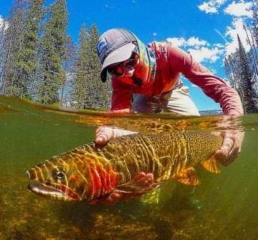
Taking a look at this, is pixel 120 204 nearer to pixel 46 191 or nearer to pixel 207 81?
pixel 207 81

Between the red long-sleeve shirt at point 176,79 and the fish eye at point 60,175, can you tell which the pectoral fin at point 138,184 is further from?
the red long-sleeve shirt at point 176,79

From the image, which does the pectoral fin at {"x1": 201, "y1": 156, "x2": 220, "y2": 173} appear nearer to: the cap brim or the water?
the water

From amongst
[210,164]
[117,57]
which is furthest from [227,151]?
[117,57]

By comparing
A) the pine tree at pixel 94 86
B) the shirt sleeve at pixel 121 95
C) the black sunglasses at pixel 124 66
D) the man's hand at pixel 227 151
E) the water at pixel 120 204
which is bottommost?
the water at pixel 120 204

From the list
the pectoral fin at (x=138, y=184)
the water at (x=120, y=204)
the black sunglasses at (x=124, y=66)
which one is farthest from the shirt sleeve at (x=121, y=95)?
the pectoral fin at (x=138, y=184)

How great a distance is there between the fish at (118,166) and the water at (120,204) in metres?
0.78

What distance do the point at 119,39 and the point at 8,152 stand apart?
5.03 m

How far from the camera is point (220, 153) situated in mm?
5809

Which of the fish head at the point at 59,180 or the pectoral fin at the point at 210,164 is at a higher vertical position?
the pectoral fin at the point at 210,164

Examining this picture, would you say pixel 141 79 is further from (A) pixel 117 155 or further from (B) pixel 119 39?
(A) pixel 117 155

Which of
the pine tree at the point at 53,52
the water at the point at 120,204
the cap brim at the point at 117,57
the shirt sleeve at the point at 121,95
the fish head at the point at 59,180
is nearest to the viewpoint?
the fish head at the point at 59,180

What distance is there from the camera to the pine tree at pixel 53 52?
200 feet

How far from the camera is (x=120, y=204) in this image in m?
6.43

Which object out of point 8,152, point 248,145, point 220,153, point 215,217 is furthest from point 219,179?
point 8,152
